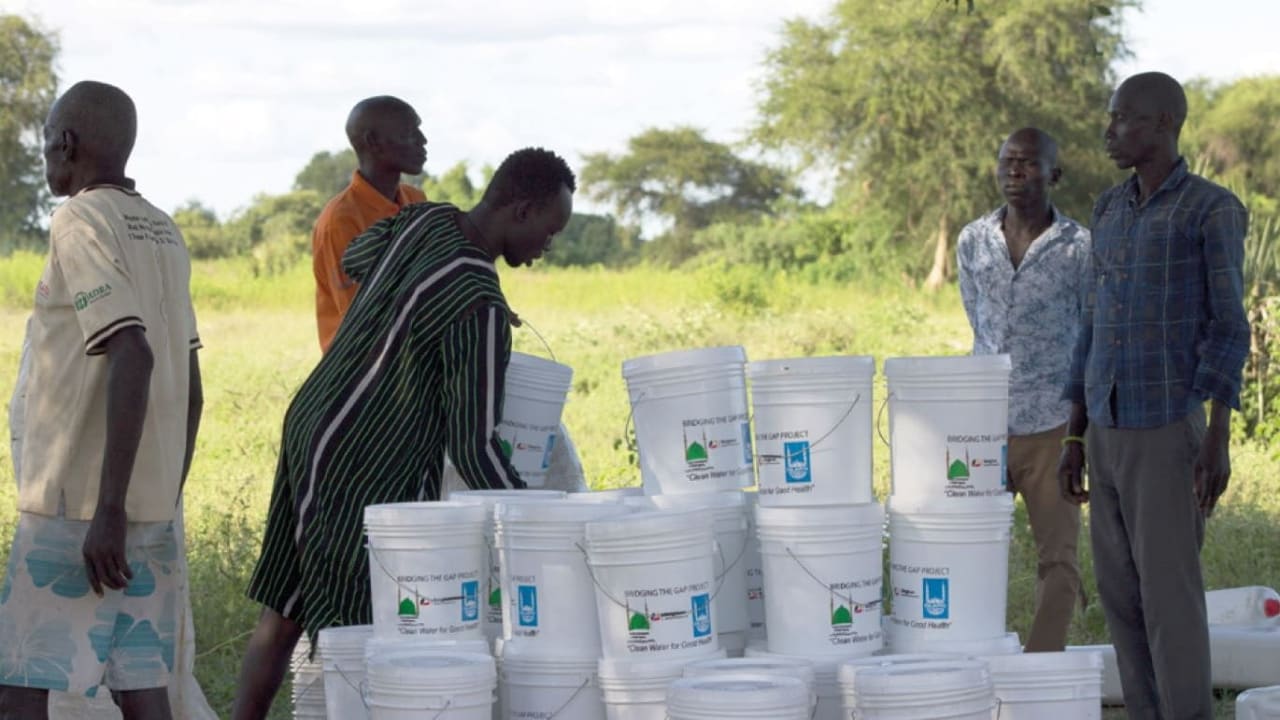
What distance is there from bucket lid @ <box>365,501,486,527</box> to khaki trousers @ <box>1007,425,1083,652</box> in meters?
2.70

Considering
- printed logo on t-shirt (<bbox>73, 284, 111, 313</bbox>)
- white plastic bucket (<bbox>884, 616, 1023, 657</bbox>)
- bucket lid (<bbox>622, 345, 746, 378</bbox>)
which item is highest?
printed logo on t-shirt (<bbox>73, 284, 111, 313</bbox>)

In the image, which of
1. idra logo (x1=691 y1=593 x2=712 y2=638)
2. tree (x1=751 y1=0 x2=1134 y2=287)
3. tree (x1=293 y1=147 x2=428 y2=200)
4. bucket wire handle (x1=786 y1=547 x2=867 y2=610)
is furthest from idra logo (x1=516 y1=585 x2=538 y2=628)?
tree (x1=293 y1=147 x2=428 y2=200)

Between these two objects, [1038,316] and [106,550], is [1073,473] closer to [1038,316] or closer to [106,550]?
[1038,316]

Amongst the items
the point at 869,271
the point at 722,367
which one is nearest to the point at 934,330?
the point at 869,271

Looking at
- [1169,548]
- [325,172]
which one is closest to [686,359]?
[1169,548]

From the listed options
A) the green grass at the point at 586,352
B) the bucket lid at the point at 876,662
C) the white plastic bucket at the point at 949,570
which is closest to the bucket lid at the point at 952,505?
the white plastic bucket at the point at 949,570

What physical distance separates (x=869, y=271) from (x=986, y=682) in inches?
1162

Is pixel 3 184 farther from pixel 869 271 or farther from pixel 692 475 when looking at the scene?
pixel 692 475

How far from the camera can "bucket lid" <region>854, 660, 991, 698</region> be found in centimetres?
343

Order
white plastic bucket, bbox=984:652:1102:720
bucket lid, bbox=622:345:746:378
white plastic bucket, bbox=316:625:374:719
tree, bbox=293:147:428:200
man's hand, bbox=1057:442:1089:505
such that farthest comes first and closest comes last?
tree, bbox=293:147:428:200, man's hand, bbox=1057:442:1089:505, bucket lid, bbox=622:345:746:378, white plastic bucket, bbox=316:625:374:719, white plastic bucket, bbox=984:652:1102:720

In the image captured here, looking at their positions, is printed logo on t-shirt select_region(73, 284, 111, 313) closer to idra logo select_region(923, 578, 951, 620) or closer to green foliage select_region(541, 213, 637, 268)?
idra logo select_region(923, 578, 951, 620)

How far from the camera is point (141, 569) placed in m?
3.91

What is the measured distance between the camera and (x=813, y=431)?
159 inches

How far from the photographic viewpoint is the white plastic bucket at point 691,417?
4.21 metres
